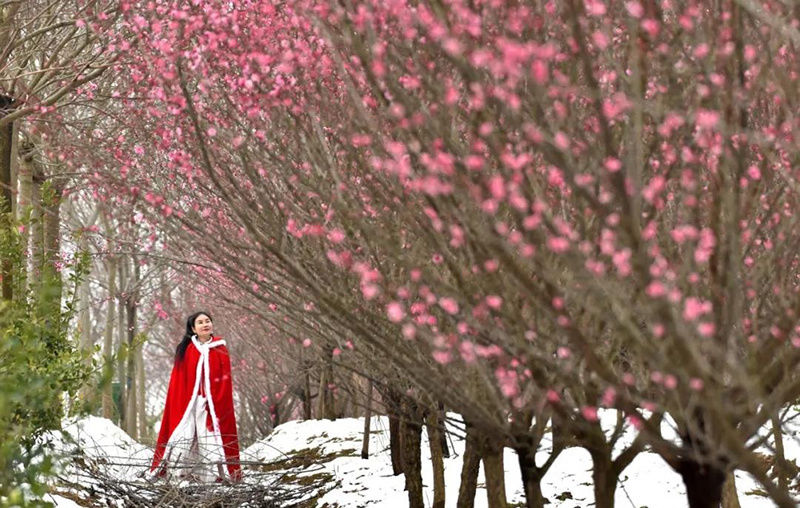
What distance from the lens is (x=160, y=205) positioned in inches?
213

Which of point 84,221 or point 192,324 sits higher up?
point 84,221

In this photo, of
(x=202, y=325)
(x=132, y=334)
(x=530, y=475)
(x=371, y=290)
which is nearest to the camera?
(x=371, y=290)

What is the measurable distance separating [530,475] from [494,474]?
0.63 metres

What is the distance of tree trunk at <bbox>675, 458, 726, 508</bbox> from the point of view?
3.78 meters

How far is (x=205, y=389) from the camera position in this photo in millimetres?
9719

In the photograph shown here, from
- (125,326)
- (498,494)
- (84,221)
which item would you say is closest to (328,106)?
(498,494)

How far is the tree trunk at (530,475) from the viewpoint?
16.1 ft

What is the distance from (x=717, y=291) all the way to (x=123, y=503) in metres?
6.20

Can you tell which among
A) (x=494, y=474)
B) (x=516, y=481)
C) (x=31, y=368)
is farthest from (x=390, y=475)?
(x=31, y=368)

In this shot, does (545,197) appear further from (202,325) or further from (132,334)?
(132,334)

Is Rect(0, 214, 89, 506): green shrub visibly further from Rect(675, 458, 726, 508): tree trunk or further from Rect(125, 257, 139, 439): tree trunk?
Rect(125, 257, 139, 439): tree trunk

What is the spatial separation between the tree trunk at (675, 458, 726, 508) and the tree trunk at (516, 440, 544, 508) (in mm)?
1077

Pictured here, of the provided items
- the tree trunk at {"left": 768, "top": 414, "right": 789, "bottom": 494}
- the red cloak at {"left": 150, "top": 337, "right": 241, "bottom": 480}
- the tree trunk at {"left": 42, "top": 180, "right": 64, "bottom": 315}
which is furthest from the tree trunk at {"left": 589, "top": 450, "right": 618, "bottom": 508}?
the red cloak at {"left": 150, "top": 337, "right": 241, "bottom": 480}

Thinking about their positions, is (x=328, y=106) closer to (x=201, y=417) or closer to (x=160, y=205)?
(x=160, y=205)
